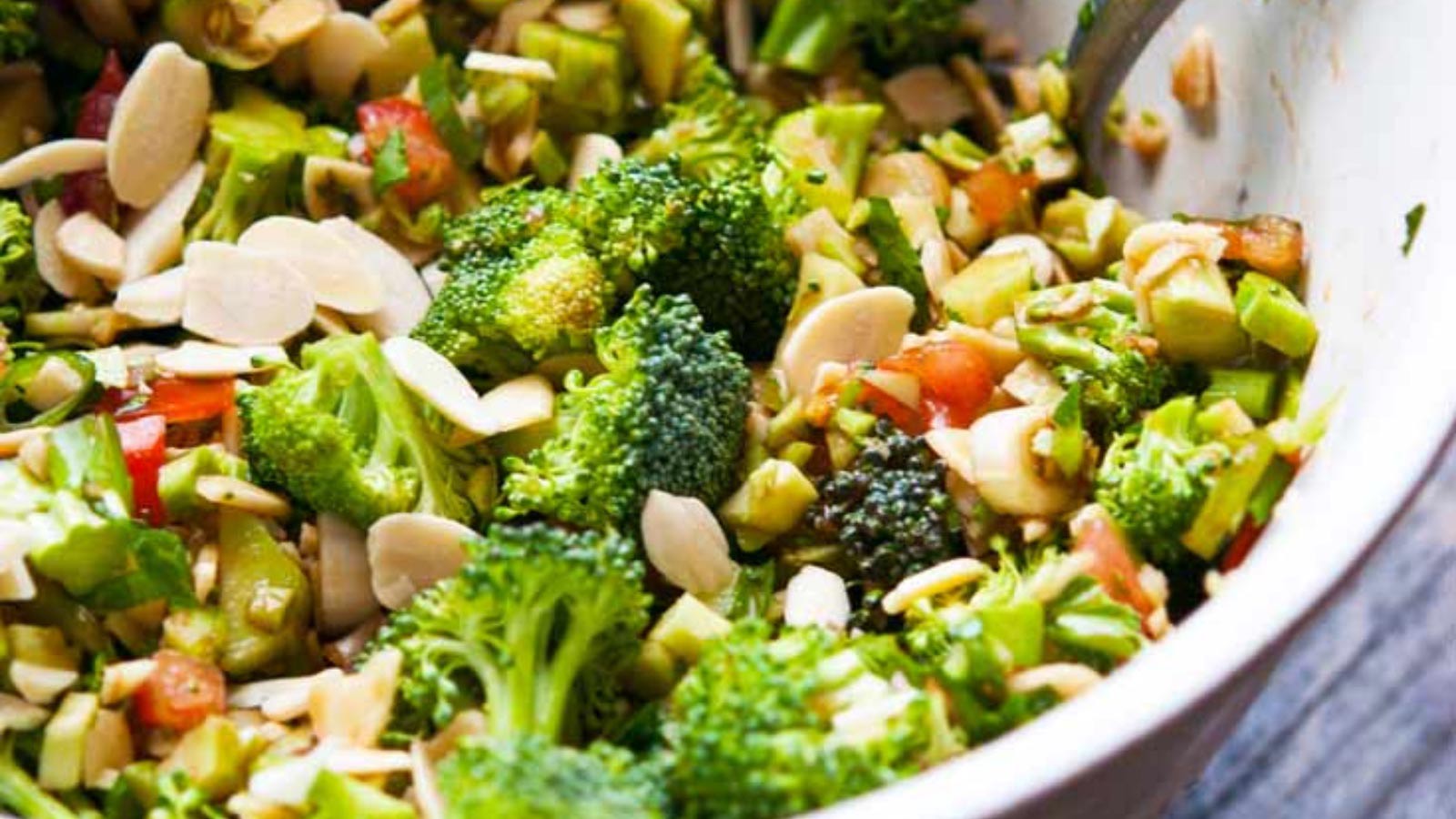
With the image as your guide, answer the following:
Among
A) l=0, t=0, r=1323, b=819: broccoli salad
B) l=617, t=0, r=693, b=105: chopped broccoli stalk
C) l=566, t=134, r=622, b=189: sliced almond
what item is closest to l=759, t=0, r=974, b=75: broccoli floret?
l=0, t=0, r=1323, b=819: broccoli salad

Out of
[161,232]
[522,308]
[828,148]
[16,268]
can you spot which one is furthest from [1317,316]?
[16,268]

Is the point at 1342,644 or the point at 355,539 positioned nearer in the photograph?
the point at 355,539

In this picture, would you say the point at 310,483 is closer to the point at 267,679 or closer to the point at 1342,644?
the point at 267,679

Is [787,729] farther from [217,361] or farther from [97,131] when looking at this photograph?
[97,131]

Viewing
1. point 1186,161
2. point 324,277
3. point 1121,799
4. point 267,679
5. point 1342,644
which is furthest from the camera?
point 1342,644

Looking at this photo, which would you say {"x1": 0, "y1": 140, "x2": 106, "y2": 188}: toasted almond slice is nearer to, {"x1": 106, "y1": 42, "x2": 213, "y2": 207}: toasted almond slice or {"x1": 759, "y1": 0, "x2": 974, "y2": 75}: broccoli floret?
{"x1": 106, "y1": 42, "x2": 213, "y2": 207}: toasted almond slice

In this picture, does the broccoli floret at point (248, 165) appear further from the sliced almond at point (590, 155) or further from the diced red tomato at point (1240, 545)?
the diced red tomato at point (1240, 545)

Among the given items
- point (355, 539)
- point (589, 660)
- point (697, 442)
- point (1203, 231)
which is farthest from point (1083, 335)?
point (355, 539)
